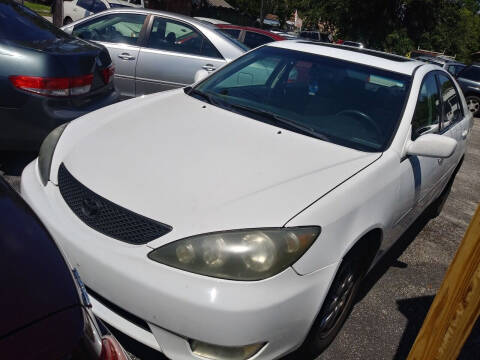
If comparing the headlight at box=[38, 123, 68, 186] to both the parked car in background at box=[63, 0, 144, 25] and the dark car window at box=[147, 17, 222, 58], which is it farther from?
the parked car in background at box=[63, 0, 144, 25]

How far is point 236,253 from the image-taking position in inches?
76.6

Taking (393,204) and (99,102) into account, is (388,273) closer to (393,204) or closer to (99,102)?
(393,204)

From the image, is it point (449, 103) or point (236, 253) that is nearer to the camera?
point (236, 253)

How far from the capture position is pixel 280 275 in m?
1.95

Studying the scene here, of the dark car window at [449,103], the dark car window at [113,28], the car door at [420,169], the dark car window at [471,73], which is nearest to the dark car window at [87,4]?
the dark car window at [113,28]

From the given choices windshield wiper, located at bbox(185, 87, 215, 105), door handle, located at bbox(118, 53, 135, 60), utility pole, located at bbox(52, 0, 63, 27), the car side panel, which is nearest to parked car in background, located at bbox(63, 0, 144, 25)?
utility pole, located at bbox(52, 0, 63, 27)

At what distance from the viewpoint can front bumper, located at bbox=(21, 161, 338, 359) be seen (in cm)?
187

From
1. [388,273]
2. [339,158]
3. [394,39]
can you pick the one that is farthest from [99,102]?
[394,39]

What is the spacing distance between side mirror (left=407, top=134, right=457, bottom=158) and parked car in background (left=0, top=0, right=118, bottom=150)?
2793 mm

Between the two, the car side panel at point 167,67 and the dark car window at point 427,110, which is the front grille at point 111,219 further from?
the car side panel at point 167,67

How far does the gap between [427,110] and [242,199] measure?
6.17 ft

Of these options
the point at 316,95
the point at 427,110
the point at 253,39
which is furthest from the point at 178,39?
the point at 427,110

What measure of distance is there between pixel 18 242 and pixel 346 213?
1.42 metres

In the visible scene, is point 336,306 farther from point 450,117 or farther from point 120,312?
point 450,117
